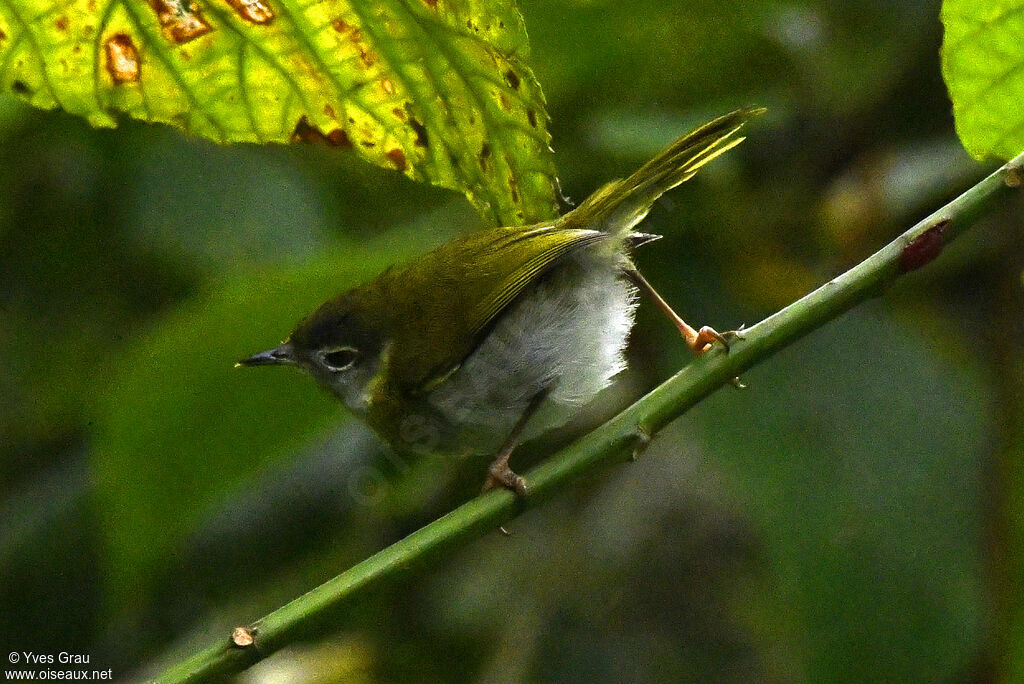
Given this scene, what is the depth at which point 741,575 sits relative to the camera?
4168mm

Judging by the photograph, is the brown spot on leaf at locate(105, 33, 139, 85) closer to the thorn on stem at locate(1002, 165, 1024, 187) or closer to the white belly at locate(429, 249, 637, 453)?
the thorn on stem at locate(1002, 165, 1024, 187)

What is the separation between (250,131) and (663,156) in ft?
5.09

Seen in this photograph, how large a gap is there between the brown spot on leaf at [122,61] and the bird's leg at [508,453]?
988mm

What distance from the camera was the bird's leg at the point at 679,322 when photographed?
2.62 m

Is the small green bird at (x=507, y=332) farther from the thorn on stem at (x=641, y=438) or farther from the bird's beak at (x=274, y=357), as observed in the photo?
the thorn on stem at (x=641, y=438)

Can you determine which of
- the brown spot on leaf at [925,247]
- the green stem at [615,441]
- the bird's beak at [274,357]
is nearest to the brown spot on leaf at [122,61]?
the green stem at [615,441]

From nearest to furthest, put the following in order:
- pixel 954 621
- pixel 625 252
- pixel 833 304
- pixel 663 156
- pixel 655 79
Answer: pixel 833 304 → pixel 954 621 → pixel 663 156 → pixel 625 252 → pixel 655 79

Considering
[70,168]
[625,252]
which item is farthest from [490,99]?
[70,168]

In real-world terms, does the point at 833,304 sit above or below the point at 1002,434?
above

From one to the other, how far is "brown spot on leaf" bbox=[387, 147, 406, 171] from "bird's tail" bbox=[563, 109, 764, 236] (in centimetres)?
137

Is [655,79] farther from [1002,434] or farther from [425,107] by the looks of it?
[425,107]

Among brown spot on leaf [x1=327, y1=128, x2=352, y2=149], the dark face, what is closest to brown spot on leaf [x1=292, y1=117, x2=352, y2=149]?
brown spot on leaf [x1=327, y1=128, x2=352, y2=149]

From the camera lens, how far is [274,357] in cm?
268

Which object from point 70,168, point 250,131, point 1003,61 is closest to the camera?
point 250,131
